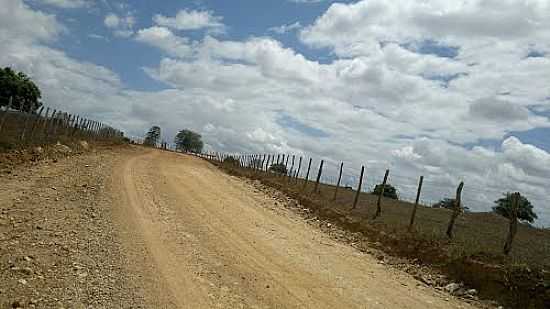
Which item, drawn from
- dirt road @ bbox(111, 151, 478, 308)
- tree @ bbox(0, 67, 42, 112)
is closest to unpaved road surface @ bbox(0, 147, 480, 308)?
dirt road @ bbox(111, 151, 478, 308)

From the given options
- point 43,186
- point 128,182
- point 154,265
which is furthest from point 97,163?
point 154,265

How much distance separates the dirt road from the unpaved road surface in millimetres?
29

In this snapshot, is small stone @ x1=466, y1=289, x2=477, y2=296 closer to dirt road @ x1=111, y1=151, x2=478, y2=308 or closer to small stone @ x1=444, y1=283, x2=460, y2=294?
small stone @ x1=444, y1=283, x2=460, y2=294

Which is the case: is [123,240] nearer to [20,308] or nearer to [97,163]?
[20,308]

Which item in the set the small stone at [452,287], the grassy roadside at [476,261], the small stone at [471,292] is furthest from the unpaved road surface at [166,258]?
the grassy roadside at [476,261]

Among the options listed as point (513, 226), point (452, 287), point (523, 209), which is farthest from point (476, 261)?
point (523, 209)

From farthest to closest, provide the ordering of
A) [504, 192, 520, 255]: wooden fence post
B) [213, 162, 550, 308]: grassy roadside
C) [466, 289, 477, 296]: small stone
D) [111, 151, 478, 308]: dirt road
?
1. [504, 192, 520, 255]: wooden fence post
2. [466, 289, 477, 296]: small stone
3. [213, 162, 550, 308]: grassy roadside
4. [111, 151, 478, 308]: dirt road

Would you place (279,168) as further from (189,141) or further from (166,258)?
(189,141)

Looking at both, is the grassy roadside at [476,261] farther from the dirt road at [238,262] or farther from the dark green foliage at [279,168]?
the dark green foliage at [279,168]

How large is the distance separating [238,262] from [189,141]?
10074 centimetres

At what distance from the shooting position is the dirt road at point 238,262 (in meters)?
8.08

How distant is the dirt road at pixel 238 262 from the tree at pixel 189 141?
3612 inches

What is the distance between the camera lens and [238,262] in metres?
10.0

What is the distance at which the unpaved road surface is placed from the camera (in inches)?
295
